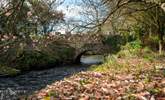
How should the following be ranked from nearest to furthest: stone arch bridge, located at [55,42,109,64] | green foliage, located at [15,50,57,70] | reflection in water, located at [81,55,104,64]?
green foliage, located at [15,50,57,70], stone arch bridge, located at [55,42,109,64], reflection in water, located at [81,55,104,64]

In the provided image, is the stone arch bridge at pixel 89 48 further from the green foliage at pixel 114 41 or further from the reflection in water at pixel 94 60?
the green foliage at pixel 114 41

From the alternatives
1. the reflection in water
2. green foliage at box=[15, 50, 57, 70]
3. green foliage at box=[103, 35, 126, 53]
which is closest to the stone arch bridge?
the reflection in water

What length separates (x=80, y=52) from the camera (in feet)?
150

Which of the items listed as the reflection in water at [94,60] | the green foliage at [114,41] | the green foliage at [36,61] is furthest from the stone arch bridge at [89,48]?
the green foliage at [36,61]

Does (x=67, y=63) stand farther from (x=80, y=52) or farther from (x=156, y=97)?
(x=156, y=97)

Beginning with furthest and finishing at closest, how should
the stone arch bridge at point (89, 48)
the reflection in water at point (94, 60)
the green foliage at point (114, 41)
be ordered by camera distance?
the green foliage at point (114, 41) < the reflection in water at point (94, 60) < the stone arch bridge at point (89, 48)

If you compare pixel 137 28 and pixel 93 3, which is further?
pixel 137 28

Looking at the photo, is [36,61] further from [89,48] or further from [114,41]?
[114,41]

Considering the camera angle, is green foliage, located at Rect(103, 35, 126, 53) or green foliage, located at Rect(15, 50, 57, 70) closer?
green foliage, located at Rect(15, 50, 57, 70)

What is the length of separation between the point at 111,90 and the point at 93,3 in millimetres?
14402

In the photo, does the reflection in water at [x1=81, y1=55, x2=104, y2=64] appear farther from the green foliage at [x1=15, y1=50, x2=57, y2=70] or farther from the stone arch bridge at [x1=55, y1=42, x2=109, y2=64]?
the green foliage at [x1=15, y1=50, x2=57, y2=70]

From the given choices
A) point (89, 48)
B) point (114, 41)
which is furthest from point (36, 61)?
point (114, 41)

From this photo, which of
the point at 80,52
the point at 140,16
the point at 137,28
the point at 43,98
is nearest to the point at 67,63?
the point at 80,52

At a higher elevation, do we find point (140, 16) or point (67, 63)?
point (140, 16)
